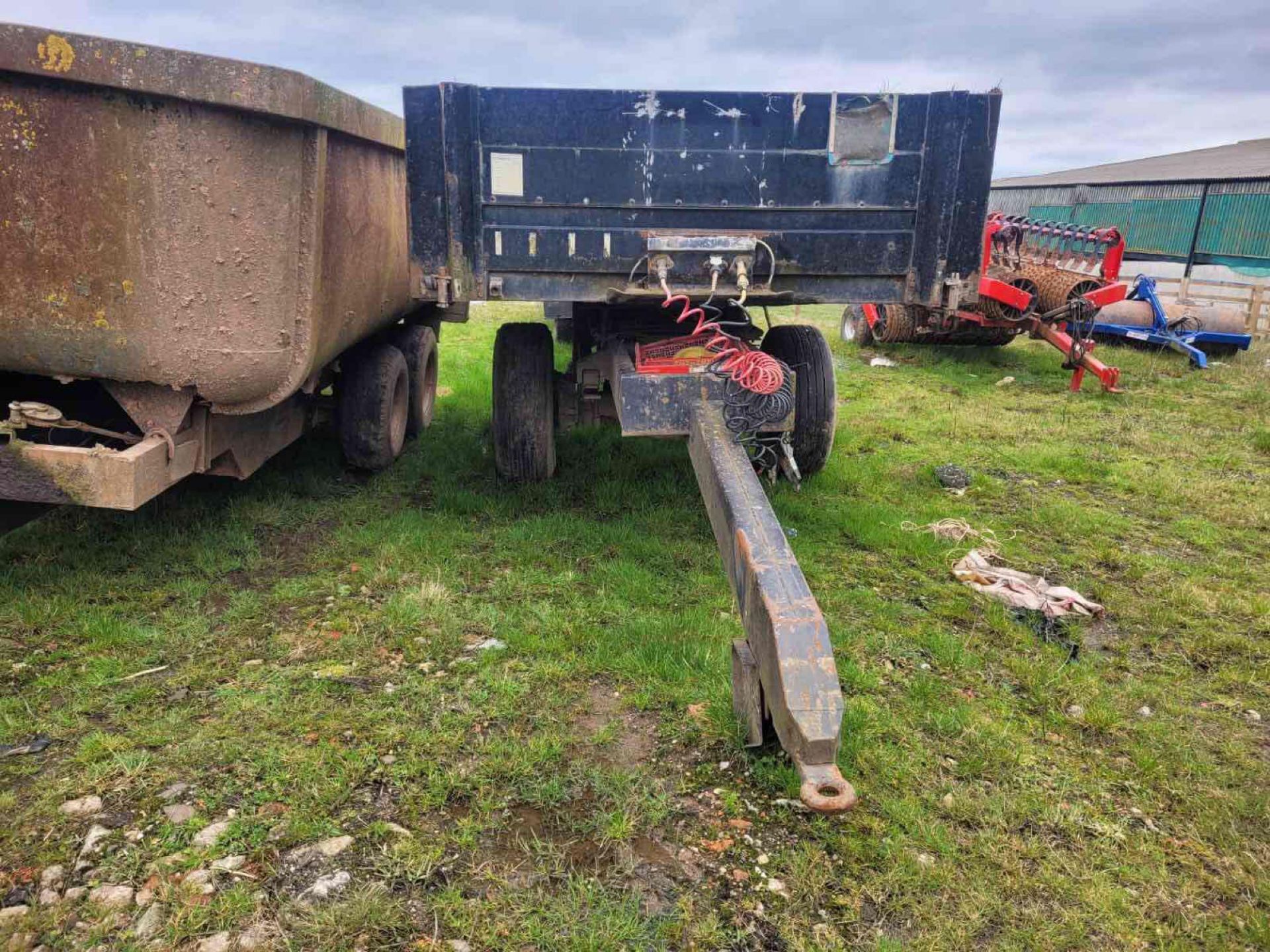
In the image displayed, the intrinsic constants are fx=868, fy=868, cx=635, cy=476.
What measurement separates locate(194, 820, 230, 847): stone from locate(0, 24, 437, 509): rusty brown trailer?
1.27 meters

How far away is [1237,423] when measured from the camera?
299 inches

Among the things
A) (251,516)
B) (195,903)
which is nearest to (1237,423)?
(251,516)

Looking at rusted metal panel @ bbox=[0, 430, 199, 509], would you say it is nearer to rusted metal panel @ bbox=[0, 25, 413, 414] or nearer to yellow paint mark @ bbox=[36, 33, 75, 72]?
rusted metal panel @ bbox=[0, 25, 413, 414]

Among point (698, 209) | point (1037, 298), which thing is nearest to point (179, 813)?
point (698, 209)

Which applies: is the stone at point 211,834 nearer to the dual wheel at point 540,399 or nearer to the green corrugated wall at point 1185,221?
the dual wheel at point 540,399

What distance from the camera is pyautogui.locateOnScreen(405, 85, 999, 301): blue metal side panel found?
384 centimetres

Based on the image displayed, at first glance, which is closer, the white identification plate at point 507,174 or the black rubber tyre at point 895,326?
the white identification plate at point 507,174

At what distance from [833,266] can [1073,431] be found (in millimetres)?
4224

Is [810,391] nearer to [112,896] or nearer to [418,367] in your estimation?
[418,367]

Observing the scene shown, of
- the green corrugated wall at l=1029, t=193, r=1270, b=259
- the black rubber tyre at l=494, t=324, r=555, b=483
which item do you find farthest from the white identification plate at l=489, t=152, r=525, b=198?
the green corrugated wall at l=1029, t=193, r=1270, b=259

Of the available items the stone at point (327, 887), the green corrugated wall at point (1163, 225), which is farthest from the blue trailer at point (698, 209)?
the green corrugated wall at point (1163, 225)

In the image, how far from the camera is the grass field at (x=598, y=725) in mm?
2217

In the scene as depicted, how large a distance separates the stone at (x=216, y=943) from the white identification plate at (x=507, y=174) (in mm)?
3037

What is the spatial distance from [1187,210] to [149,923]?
86.7ft
